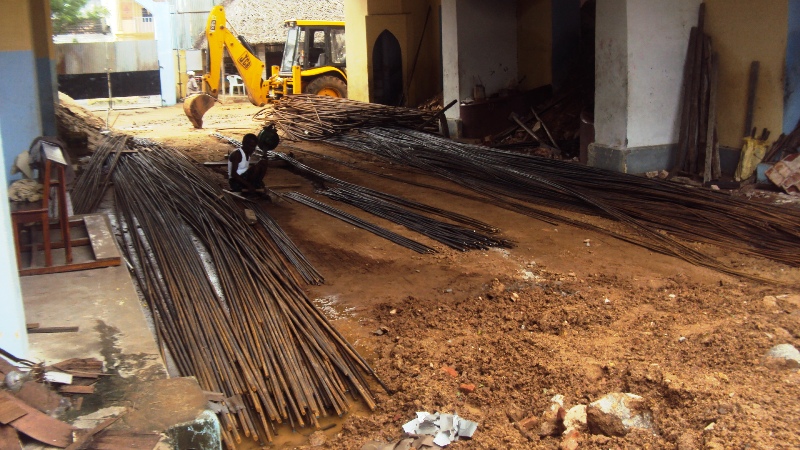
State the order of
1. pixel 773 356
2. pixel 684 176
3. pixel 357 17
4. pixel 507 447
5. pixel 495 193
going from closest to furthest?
pixel 507 447 < pixel 773 356 < pixel 495 193 < pixel 684 176 < pixel 357 17

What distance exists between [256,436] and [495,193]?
598cm

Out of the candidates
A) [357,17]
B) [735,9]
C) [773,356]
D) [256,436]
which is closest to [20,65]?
[256,436]

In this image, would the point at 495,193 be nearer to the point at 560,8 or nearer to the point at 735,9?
the point at 735,9

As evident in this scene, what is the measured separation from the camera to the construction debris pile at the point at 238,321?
4.41 metres

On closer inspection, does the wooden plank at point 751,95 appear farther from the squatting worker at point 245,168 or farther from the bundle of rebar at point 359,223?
the squatting worker at point 245,168

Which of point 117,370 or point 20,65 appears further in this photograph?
point 20,65

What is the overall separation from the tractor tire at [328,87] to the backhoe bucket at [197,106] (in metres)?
3.80

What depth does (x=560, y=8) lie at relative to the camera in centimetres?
1417

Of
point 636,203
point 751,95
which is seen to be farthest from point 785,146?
point 636,203

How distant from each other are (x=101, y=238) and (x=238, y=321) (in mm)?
2242

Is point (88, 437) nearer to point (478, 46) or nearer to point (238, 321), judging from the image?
point (238, 321)

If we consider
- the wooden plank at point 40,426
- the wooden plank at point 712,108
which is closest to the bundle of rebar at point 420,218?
the wooden plank at point 712,108

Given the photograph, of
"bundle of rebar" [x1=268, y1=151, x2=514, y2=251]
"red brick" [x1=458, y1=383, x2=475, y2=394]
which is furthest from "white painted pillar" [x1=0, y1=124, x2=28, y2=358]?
"bundle of rebar" [x1=268, y1=151, x2=514, y2=251]

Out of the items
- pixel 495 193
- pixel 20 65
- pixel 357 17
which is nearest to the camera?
pixel 20 65
